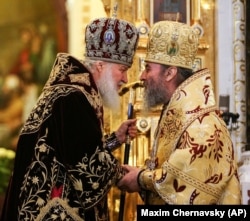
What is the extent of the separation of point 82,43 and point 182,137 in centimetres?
304

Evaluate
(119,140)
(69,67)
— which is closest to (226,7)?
(119,140)

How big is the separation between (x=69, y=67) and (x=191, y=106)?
0.73 meters

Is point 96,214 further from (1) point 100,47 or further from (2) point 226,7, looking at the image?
(2) point 226,7

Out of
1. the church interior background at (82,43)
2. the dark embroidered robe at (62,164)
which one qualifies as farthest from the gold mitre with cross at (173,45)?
the church interior background at (82,43)

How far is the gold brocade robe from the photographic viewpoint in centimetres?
363

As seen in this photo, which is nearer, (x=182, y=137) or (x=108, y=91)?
(x=182, y=137)

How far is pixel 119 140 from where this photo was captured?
4.44m

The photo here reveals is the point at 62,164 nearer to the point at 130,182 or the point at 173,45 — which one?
the point at 130,182

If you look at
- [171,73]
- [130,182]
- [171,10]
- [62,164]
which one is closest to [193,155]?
[130,182]

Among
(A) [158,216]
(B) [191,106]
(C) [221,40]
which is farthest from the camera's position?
(C) [221,40]

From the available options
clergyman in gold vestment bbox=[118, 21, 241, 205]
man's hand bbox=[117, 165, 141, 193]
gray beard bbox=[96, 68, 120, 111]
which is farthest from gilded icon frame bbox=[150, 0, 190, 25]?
man's hand bbox=[117, 165, 141, 193]

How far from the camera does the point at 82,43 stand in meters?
6.59

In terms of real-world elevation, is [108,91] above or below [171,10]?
below

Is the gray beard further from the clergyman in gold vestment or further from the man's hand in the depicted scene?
the man's hand
